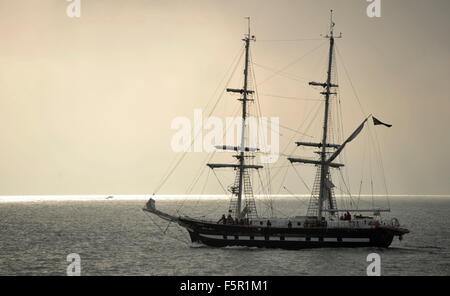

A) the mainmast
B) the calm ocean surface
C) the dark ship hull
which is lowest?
the calm ocean surface

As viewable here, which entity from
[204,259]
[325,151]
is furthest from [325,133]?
[204,259]

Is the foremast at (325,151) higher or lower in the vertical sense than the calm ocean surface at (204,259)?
higher

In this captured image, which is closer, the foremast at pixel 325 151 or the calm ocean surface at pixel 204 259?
the calm ocean surface at pixel 204 259

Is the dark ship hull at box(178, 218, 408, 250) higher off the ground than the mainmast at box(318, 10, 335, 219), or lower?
lower

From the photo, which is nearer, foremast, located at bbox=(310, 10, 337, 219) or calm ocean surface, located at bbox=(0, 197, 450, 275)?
calm ocean surface, located at bbox=(0, 197, 450, 275)

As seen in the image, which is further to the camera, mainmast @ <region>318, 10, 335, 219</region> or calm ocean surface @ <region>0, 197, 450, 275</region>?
mainmast @ <region>318, 10, 335, 219</region>

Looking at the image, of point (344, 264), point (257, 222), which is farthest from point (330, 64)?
point (344, 264)

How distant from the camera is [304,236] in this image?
7288 centimetres

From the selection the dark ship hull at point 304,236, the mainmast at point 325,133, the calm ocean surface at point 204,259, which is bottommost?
the calm ocean surface at point 204,259

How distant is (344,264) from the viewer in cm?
6334

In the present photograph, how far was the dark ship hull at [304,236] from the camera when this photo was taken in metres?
72.7

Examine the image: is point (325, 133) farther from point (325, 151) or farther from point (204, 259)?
point (204, 259)

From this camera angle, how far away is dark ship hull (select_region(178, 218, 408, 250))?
7269 centimetres
